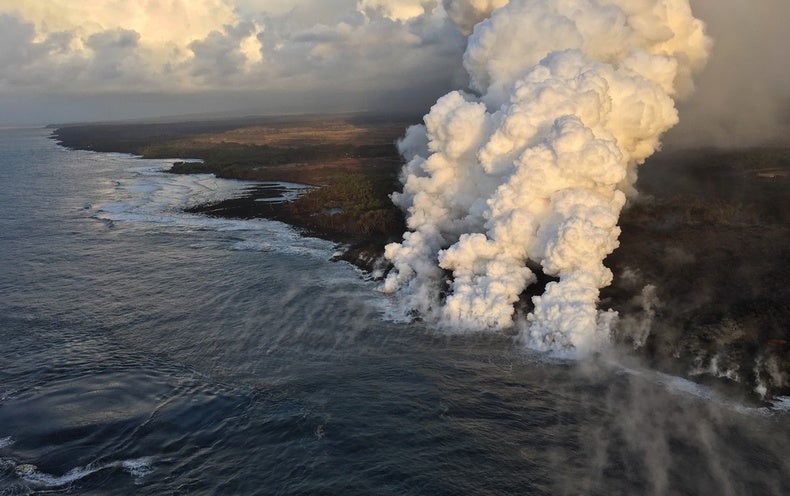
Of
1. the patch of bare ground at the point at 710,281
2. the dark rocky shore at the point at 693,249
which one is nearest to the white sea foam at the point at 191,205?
the dark rocky shore at the point at 693,249

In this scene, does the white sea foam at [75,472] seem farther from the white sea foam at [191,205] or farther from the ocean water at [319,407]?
the white sea foam at [191,205]

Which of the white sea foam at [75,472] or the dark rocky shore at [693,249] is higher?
the dark rocky shore at [693,249]

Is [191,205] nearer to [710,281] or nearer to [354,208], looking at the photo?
[354,208]

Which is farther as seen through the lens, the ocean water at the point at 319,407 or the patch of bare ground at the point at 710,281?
the patch of bare ground at the point at 710,281

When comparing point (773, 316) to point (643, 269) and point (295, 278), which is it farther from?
point (295, 278)

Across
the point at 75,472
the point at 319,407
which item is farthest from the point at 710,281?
the point at 75,472

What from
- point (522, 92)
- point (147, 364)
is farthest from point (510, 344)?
point (147, 364)
